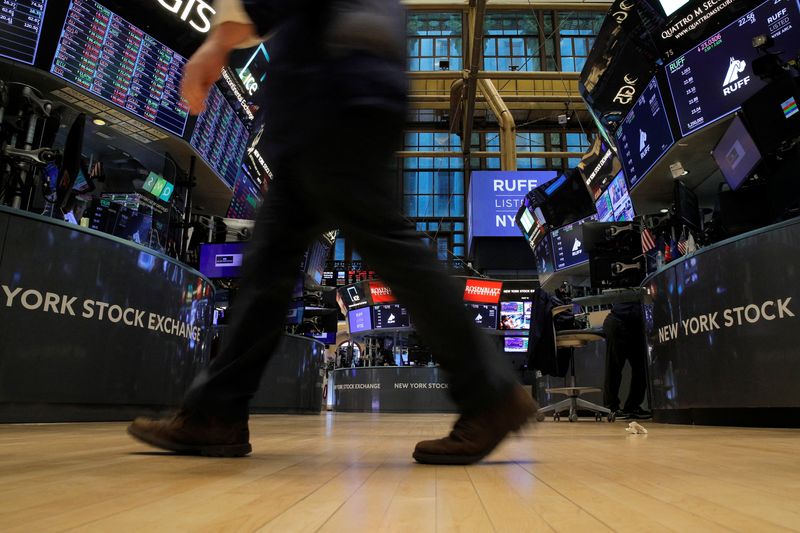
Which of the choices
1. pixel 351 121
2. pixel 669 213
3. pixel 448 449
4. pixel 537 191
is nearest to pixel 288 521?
pixel 448 449

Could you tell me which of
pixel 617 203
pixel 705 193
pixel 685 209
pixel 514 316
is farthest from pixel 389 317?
pixel 685 209

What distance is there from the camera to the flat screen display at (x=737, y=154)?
4566mm

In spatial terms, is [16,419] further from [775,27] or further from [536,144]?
[536,144]

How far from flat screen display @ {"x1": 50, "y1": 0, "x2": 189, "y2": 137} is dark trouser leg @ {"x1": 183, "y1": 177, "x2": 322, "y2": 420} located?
4.59 meters

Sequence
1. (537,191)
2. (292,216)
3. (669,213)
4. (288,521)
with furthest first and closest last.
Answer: (537,191) → (669,213) → (292,216) → (288,521)

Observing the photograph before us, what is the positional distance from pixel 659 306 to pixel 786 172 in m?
1.85

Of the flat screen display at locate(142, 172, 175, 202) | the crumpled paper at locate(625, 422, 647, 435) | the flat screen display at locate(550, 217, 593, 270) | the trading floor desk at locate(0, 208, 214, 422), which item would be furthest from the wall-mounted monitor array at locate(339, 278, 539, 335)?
the crumpled paper at locate(625, 422, 647, 435)

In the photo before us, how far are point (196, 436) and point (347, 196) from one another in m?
0.62

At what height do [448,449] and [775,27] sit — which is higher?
[775,27]

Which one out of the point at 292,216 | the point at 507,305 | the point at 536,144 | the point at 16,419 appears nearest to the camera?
the point at 292,216

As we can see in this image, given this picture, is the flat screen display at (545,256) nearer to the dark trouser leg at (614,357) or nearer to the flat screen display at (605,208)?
the flat screen display at (605,208)

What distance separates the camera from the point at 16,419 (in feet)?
8.53

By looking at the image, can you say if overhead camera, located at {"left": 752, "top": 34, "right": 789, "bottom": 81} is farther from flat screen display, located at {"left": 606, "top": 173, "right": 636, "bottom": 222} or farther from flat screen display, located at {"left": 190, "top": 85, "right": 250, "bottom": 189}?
flat screen display, located at {"left": 190, "top": 85, "right": 250, "bottom": 189}

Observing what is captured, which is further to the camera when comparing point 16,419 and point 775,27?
point 775,27
